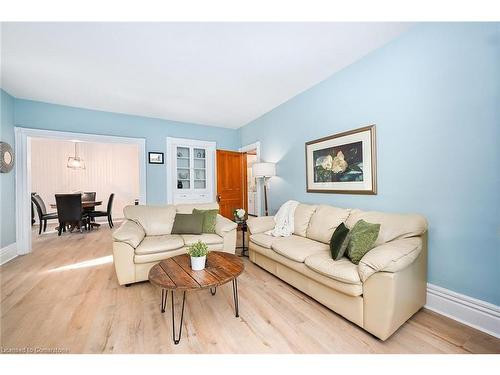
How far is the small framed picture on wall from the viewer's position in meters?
4.39

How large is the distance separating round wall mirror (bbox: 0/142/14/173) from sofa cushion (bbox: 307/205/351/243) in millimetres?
4507

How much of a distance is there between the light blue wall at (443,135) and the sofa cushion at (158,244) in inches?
88.0

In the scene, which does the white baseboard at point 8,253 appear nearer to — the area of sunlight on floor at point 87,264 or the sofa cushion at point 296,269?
the area of sunlight on floor at point 87,264

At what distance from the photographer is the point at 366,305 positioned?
159cm

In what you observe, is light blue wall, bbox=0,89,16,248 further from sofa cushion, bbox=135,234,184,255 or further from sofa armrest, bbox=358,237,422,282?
sofa armrest, bbox=358,237,422,282

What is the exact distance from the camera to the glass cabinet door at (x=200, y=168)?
501 centimetres

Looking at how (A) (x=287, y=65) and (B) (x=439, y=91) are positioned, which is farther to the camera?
(A) (x=287, y=65)

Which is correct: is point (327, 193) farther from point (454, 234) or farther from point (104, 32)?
point (104, 32)

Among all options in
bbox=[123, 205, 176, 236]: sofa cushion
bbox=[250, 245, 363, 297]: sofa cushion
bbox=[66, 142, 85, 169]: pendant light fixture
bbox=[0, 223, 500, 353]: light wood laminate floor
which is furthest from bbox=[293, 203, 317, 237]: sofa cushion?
bbox=[66, 142, 85, 169]: pendant light fixture

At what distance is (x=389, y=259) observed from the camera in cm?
150

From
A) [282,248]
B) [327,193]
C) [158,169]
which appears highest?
[158,169]
